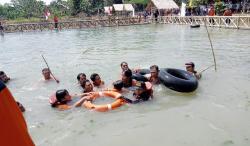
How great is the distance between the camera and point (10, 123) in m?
1.49

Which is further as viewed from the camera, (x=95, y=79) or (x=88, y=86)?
(x=95, y=79)

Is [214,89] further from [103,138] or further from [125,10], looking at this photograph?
[125,10]

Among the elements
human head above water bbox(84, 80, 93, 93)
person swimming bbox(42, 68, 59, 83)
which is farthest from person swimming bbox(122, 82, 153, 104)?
person swimming bbox(42, 68, 59, 83)

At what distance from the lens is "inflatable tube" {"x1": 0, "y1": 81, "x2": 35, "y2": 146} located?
4.77 ft

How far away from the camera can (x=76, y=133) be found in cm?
723

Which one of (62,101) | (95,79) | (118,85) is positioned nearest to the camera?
(62,101)

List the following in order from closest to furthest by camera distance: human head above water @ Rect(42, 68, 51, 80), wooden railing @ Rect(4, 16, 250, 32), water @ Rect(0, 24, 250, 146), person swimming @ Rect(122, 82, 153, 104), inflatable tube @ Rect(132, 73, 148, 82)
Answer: water @ Rect(0, 24, 250, 146) → person swimming @ Rect(122, 82, 153, 104) → inflatable tube @ Rect(132, 73, 148, 82) → human head above water @ Rect(42, 68, 51, 80) → wooden railing @ Rect(4, 16, 250, 32)

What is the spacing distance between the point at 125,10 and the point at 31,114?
1646 inches

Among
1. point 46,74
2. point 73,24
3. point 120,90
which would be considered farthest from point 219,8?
point 120,90

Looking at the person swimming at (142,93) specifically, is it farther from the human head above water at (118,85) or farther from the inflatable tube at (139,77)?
the inflatable tube at (139,77)

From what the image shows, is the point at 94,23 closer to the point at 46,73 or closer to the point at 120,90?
the point at 46,73

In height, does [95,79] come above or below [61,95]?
above

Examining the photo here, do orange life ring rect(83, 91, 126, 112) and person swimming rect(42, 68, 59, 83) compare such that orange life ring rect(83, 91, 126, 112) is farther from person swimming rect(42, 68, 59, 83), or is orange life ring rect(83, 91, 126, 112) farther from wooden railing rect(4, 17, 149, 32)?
wooden railing rect(4, 17, 149, 32)

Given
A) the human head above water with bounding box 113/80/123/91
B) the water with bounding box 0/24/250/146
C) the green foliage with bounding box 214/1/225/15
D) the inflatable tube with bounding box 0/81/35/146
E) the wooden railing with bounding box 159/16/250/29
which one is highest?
the green foliage with bounding box 214/1/225/15
